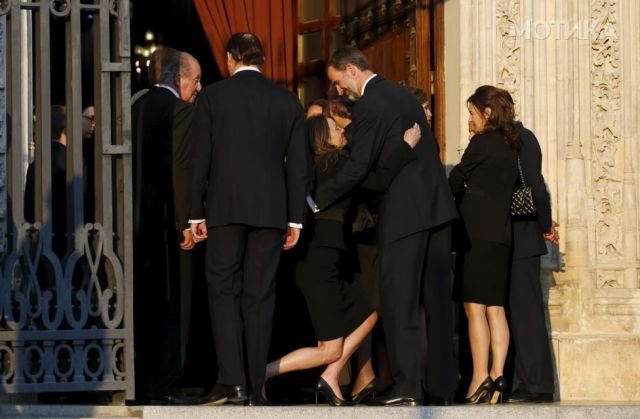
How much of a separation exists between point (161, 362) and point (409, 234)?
71.8 inches

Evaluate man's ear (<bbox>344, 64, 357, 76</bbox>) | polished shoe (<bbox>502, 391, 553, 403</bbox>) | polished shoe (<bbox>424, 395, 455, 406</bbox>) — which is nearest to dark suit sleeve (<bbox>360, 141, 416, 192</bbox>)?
man's ear (<bbox>344, 64, 357, 76</bbox>)

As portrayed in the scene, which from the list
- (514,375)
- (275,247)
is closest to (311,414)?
(275,247)

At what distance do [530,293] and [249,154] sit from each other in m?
2.36

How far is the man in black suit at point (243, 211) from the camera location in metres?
9.61

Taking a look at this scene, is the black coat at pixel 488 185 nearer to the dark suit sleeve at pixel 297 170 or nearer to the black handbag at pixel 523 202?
the black handbag at pixel 523 202

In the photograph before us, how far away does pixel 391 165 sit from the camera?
995cm

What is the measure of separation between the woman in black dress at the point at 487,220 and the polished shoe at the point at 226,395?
5.90 ft

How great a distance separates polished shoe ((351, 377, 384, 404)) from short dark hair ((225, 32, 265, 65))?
2.25 m

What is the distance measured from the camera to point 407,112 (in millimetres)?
10102

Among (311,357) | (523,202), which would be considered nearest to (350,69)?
(523,202)

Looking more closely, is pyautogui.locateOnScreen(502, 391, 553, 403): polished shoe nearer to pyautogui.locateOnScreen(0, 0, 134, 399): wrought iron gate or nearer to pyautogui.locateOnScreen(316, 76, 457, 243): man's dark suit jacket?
pyautogui.locateOnScreen(316, 76, 457, 243): man's dark suit jacket

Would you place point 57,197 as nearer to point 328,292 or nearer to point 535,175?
point 328,292

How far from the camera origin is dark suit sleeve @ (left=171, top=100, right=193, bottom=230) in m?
10.3

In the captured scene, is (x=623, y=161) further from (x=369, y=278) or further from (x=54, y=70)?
(x=54, y=70)
